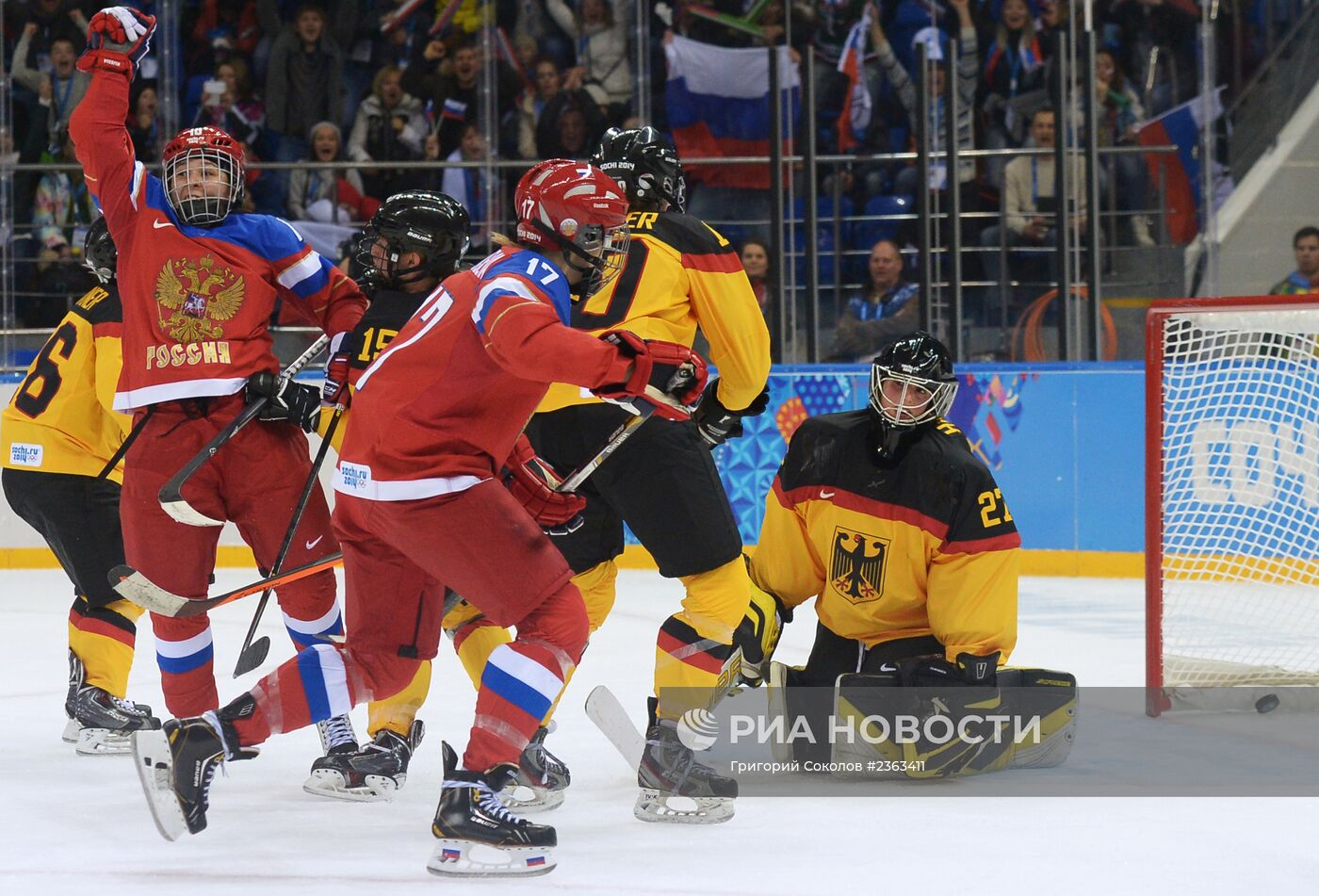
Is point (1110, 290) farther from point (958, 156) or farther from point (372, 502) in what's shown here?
point (372, 502)

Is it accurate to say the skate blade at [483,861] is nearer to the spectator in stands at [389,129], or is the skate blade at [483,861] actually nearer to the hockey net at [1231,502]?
the hockey net at [1231,502]

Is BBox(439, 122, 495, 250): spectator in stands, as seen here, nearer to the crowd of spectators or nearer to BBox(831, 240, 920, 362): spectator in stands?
the crowd of spectators

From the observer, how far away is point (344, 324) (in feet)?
11.4

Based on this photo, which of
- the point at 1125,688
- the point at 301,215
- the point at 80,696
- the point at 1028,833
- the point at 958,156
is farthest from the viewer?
the point at 301,215

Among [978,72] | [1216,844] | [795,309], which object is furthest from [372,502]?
[978,72]

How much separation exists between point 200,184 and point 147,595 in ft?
2.66

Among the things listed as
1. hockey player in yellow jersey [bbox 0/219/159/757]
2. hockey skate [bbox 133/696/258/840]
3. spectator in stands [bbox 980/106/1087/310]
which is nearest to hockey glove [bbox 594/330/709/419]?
hockey skate [bbox 133/696/258/840]

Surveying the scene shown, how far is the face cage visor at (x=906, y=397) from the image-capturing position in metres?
3.42

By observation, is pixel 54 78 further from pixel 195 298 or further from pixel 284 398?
pixel 284 398

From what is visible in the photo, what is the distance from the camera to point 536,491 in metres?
3.01

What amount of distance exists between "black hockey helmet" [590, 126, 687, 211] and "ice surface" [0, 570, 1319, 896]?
117 centimetres

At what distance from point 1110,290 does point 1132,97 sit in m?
1.26

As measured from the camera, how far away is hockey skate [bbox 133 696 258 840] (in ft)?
8.80

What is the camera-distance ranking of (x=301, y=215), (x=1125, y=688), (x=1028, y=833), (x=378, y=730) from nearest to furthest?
(x=1028, y=833), (x=378, y=730), (x=1125, y=688), (x=301, y=215)
